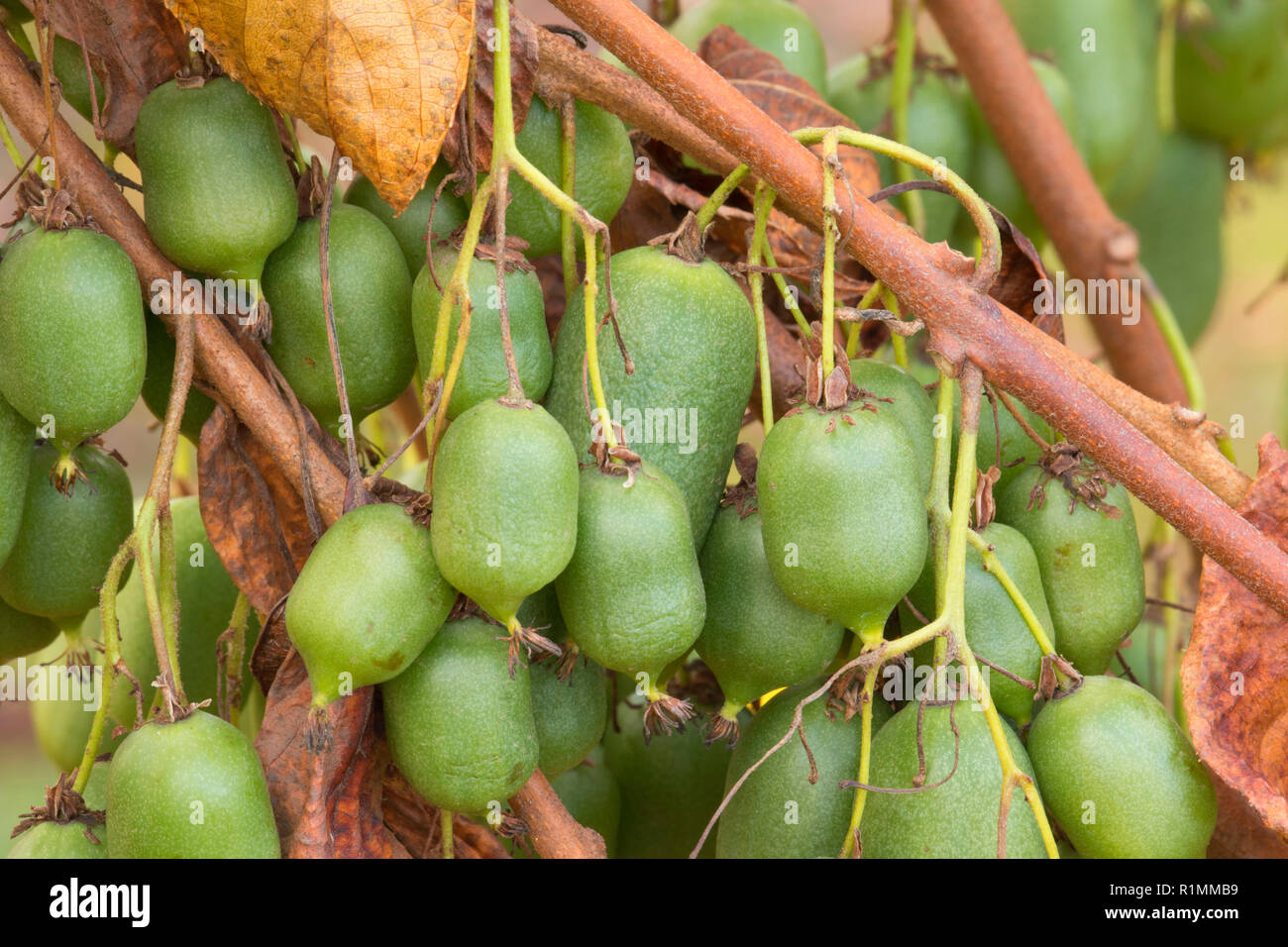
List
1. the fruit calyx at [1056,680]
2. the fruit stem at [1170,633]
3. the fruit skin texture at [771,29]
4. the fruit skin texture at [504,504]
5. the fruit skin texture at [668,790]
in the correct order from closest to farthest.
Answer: the fruit skin texture at [504,504]
the fruit calyx at [1056,680]
the fruit skin texture at [668,790]
the fruit skin texture at [771,29]
the fruit stem at [1170,633]

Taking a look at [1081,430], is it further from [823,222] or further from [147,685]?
[147,685]

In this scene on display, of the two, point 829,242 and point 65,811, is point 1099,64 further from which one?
point 65,811

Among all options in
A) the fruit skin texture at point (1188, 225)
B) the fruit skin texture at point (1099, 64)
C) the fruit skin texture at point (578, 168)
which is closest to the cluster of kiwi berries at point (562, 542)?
the fruit skin texture at point (578, 168)

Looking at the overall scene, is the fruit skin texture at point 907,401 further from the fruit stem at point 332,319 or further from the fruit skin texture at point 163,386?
the fruit skin texture at point 163,386

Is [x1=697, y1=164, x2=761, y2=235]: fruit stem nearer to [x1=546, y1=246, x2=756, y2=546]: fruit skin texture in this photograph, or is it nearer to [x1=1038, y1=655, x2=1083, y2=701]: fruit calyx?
[x1=546, y1=246, x2=756, y2=546]: fruit skin texture

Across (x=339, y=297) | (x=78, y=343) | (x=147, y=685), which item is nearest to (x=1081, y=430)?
(x=339, y=297)
